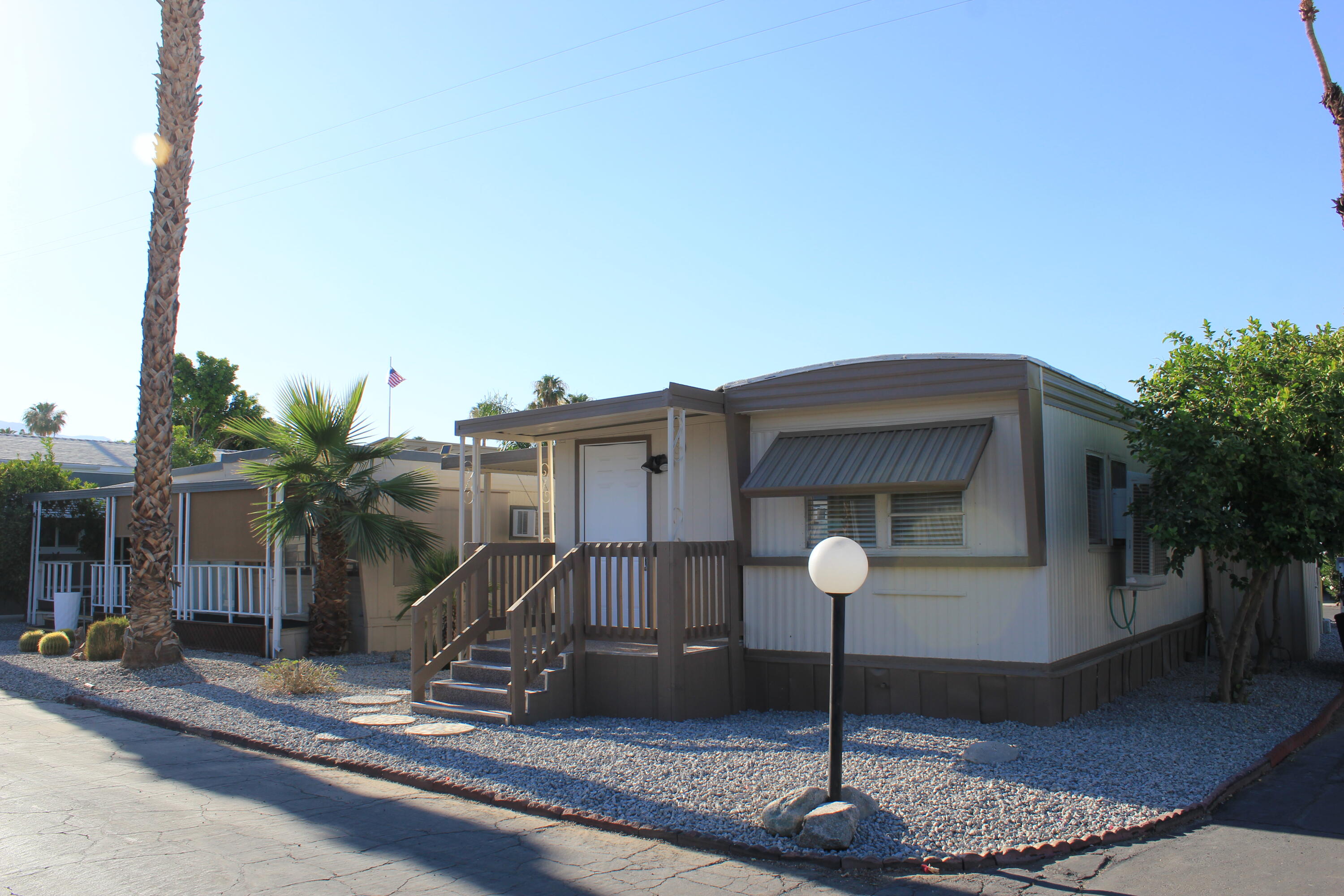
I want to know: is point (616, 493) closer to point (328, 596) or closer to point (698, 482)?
point (698, 482)

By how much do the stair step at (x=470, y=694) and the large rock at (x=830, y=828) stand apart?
13.8ft

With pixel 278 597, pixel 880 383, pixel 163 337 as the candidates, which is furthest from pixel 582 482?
pixel 163 337

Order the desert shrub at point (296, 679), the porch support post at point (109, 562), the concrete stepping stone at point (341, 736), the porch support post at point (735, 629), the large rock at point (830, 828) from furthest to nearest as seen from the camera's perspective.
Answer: the porch support post at point (109, 562)
the desert shrub at point (296, 679)
the porch support post at point (735, 629)
the concrete stepping stone at point (341, 736)
the large rock at point (830, 828)

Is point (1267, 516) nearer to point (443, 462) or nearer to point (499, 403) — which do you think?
point (443, 462)

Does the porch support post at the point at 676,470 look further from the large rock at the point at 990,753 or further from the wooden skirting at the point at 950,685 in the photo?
the large rock at the point at 990,753

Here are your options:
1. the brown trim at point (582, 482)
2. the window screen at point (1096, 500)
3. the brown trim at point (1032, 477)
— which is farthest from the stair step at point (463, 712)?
the window screen at point (1096, 500)

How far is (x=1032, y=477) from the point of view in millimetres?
7988

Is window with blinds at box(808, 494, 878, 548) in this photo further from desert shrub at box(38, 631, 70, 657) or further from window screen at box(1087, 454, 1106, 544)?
desert shrub at box(38, 631, 70, 657)

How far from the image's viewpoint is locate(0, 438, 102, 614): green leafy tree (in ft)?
64.3

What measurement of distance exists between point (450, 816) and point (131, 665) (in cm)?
786

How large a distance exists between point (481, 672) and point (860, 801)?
4655 mm

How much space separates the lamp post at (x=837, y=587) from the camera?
5418mm

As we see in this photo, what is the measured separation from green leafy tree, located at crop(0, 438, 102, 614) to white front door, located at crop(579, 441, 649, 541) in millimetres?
13852

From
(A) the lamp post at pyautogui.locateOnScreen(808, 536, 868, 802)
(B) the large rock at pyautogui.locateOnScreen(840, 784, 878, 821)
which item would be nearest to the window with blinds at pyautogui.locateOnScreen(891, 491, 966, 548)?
(A) the lamp post at pyautogui.locateOnScreen(808, 536, 868, 802)
